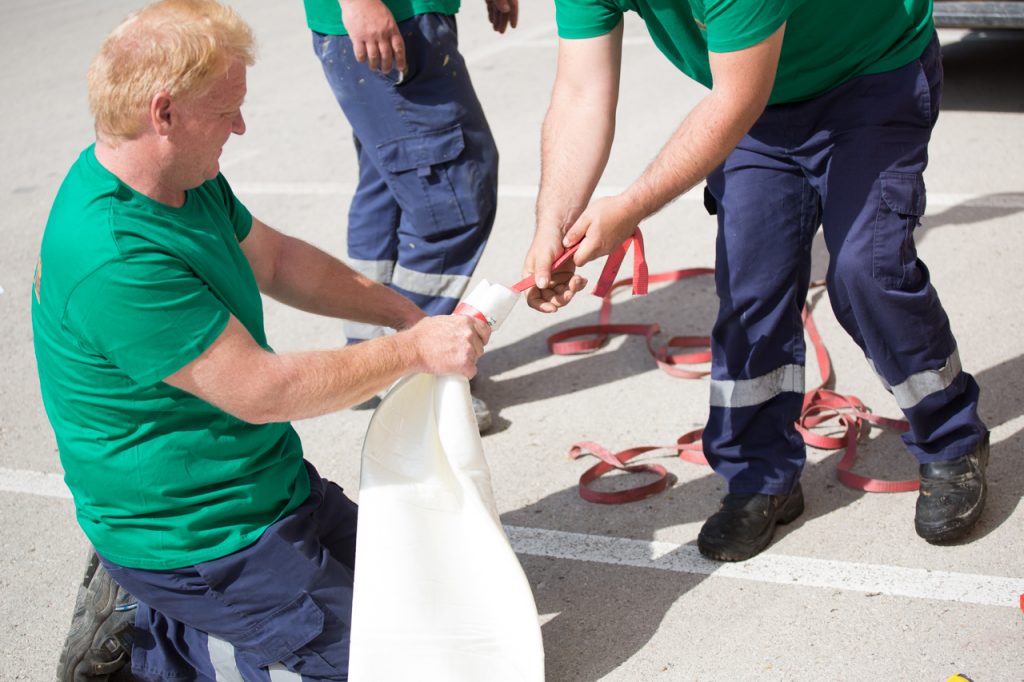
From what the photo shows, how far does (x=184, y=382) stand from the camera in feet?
7.73

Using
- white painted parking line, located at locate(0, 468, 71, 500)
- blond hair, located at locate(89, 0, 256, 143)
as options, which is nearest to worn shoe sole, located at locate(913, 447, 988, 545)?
blond hair, located at locate(89, 0, 256, 143)

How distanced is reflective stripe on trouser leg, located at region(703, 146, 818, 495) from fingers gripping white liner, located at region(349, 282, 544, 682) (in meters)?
0.75

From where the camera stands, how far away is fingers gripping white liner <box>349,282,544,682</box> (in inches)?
102

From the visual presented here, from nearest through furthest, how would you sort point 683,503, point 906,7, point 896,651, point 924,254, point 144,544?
point 144,544
point 896,651
point 906,7
point 683,503
point 924,254

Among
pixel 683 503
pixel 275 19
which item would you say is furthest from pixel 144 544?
pixel 275 19

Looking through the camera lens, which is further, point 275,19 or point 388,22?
point 275,19

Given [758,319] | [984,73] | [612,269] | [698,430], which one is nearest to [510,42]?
[984,73]

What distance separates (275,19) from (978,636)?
10145 mm

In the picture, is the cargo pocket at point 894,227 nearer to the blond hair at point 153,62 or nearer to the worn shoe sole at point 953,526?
the worn shoe sole at point 953,526

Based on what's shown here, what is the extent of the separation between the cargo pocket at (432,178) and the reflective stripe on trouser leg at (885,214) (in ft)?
4.34

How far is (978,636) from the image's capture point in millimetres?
2836

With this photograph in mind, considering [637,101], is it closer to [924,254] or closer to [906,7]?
[924,254]

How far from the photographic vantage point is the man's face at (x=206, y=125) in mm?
2359

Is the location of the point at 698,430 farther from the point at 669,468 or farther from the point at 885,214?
the point at 885,214
